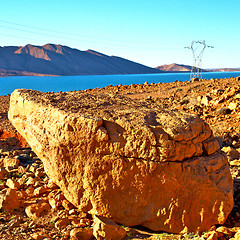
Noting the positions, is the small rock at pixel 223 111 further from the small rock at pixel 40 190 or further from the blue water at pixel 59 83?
the blue water at pixel 59 83

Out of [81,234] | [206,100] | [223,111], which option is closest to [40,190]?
[81,234]

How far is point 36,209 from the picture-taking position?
4598mm

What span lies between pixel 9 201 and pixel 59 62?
Result: 143620 mm

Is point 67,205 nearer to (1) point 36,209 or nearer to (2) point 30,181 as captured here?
(1) point 36,209

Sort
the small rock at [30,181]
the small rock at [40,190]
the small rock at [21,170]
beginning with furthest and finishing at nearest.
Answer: the small rock at [21,170] < the small rock at [30,181] < the small rock at [40,190]

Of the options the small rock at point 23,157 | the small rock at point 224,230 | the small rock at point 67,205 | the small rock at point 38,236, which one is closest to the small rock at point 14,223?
the small rock at point 38,236

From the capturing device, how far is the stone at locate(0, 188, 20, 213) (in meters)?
4.69

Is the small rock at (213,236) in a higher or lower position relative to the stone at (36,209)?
higher

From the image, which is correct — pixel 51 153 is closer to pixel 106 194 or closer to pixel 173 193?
pixel 106 194

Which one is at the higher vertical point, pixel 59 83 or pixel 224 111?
pixel 224 111

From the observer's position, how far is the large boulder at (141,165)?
3951 mm

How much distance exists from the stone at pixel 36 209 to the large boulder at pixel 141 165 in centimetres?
70

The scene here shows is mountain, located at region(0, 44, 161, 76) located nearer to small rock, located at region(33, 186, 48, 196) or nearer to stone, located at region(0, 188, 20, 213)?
small rock, located at region(33, 186, 48, 196)

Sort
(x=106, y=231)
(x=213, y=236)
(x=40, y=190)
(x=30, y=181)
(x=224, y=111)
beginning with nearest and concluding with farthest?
(x=213, y=236) < (x=106, y=231) < (x=40, y=190) < (x=30, y=181) < (x=224, y=111)
